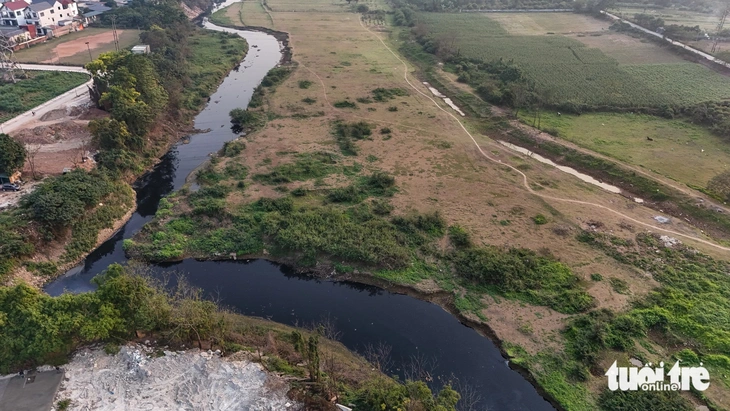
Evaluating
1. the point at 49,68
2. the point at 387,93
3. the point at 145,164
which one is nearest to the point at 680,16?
the point at 387,93

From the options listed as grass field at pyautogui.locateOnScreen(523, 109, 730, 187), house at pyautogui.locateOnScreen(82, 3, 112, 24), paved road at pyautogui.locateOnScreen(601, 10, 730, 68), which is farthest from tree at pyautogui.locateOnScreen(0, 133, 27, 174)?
paved road at pyautogui.locateOnScreen(601, 10, 730, 68)

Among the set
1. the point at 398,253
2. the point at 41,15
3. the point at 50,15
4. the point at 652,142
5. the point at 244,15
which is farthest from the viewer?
the point at 244,15

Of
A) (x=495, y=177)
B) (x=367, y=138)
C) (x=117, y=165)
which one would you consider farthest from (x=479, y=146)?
(x=117, y=165)

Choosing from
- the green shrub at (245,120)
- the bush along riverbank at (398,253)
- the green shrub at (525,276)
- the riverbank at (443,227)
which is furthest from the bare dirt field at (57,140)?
the green shrub at (525,276)

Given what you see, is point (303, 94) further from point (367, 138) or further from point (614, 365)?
point (614, 365)

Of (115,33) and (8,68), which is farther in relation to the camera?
(115,33)

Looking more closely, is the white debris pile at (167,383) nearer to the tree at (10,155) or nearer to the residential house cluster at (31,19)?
the tree at (10,155)

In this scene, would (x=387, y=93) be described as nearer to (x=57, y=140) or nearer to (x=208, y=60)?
(x=208, y=60)

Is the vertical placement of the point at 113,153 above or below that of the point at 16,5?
below
